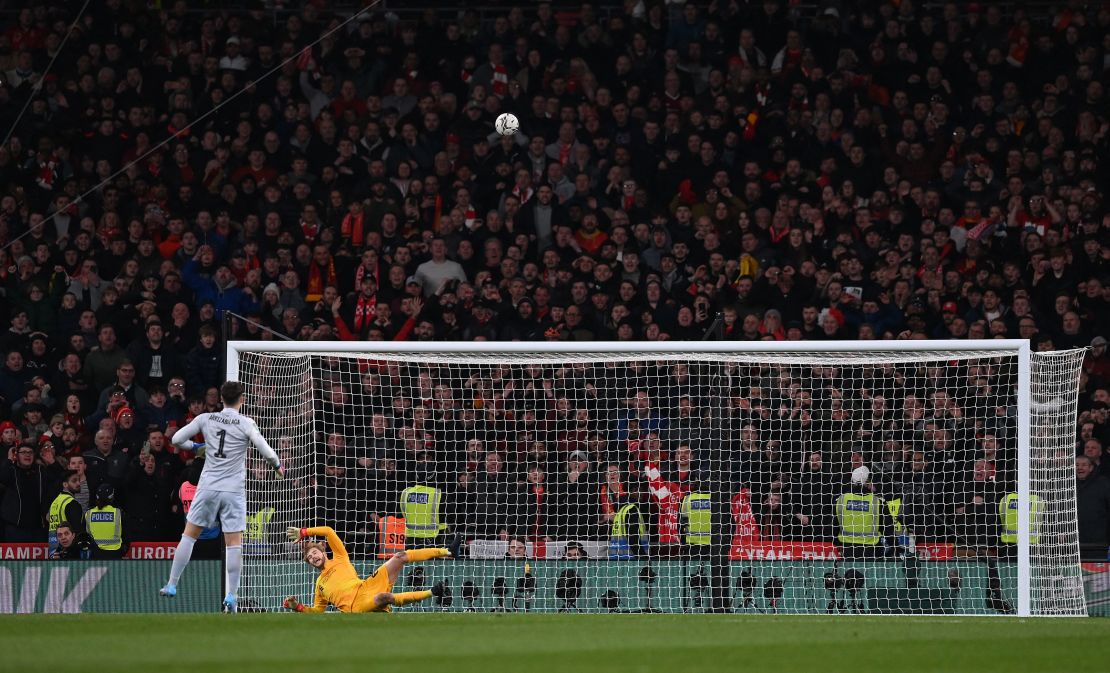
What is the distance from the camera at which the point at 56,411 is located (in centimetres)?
1738

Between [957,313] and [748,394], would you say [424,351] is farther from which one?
[957,313]

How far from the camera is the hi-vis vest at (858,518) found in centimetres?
1481

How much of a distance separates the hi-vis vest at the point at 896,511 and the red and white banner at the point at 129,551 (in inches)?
274

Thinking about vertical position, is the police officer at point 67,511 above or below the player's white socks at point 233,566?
above

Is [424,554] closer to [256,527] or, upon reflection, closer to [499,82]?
[256,527]

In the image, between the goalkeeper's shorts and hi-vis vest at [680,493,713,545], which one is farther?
hi-vis vest at [680,493,713,545]

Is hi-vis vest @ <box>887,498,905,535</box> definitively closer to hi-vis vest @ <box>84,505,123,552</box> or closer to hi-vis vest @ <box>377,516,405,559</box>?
hi-vis vest @ <box>377,516,405,559</box>

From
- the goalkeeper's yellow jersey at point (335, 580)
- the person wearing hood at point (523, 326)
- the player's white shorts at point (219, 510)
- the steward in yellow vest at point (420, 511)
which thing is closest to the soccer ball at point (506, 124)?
the person wearing hood at point (523, 326)

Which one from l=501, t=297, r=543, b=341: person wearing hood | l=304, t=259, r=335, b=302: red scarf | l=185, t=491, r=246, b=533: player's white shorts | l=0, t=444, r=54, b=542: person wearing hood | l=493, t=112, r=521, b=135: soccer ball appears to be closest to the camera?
l=185, t=491, r=246, b=533: player's white shorts

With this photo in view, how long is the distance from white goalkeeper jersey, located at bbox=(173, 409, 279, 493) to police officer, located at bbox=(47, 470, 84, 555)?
316cm

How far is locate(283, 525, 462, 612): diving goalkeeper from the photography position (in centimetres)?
1327

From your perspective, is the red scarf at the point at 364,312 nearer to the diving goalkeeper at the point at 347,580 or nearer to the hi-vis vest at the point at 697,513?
the diving goalkeeper at the point at 347,580

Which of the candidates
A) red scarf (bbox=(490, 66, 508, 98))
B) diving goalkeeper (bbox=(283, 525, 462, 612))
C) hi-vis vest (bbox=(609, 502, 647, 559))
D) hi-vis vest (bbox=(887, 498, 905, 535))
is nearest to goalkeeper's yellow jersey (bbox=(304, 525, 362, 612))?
diving goalkeeper (bbox=(283, 525, 462, 612))

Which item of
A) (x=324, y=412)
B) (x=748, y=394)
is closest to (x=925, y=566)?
(x=748, y=394)
